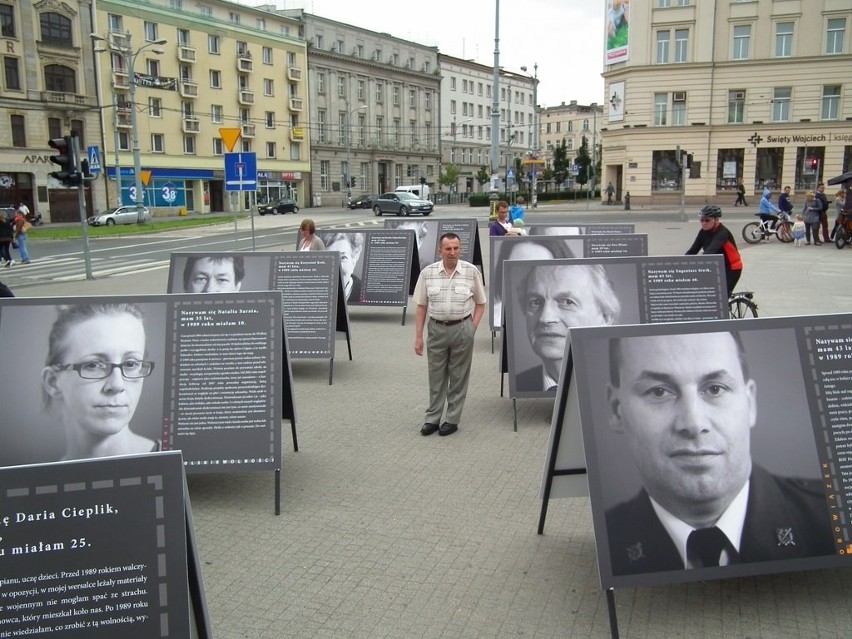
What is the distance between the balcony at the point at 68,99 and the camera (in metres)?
54.3

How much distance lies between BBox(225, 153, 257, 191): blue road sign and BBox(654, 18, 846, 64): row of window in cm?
4337

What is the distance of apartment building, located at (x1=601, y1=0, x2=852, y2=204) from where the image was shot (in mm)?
51188

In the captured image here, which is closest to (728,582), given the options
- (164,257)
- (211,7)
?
(164,257)

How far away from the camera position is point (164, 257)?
26.0m

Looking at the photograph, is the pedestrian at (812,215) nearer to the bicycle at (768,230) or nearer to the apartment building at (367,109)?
the bicycle at (768,230)

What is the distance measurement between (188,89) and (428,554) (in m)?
68.1

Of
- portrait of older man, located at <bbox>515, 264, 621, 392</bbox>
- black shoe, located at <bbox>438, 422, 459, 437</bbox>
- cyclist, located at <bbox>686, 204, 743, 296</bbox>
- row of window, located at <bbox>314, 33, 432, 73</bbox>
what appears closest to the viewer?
black shoe, located at <bbox>438, 422, 459, 437</bbox>

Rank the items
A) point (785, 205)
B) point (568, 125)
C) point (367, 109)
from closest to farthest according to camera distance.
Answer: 1. point (785, 205)
2. point (367, 109)
3. point (568, 125)

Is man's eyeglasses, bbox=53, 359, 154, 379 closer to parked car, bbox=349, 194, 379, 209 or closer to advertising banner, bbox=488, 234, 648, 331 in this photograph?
advertising banner, bbox=488, 234, 648, 331

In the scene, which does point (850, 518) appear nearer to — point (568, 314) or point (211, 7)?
point (568, 314)

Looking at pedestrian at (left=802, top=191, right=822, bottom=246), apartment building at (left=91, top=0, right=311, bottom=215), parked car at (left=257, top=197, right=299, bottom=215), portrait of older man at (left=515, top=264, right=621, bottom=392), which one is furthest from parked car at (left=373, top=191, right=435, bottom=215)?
portrait of older man at (left=515, top=264, right=621, bottom=392)

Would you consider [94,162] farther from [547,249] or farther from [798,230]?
[798,230]

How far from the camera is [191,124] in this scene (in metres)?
66.7

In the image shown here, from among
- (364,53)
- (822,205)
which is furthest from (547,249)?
(364,53)
